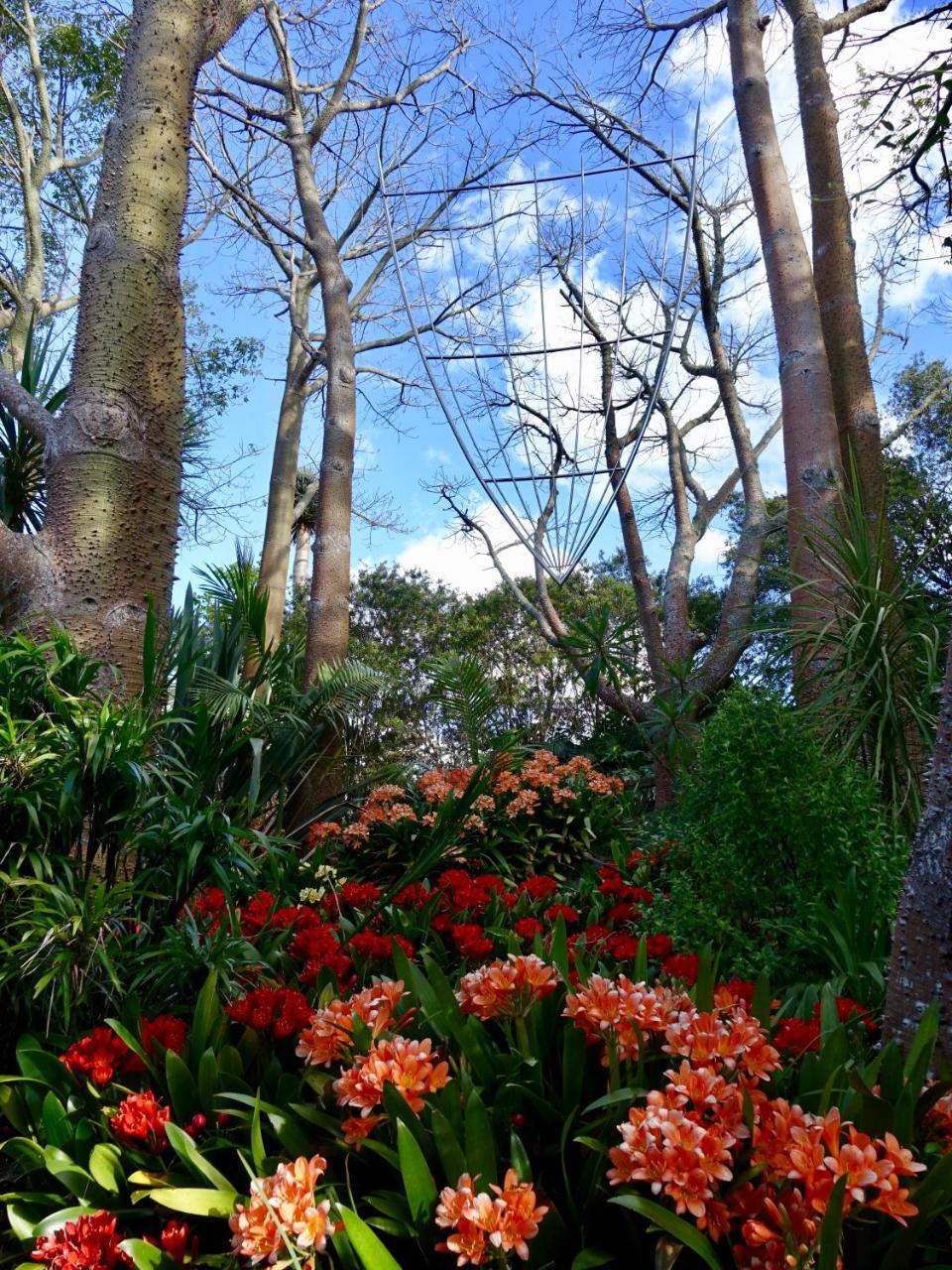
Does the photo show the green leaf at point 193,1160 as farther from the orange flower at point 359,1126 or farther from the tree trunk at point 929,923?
the tree trunk at point 929,923

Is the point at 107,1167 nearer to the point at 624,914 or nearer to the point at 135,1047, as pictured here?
the point at 135,1047

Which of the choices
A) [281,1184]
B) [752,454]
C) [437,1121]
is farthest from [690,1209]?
[752,454]

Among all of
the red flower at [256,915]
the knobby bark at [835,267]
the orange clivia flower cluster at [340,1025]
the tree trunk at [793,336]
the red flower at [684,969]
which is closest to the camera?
the orange clivia flower cluster at [340,1025]

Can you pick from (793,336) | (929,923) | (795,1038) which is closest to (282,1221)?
(795,1038)

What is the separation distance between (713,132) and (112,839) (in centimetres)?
630

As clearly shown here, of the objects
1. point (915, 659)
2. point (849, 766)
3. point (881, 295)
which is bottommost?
point (849, 766)

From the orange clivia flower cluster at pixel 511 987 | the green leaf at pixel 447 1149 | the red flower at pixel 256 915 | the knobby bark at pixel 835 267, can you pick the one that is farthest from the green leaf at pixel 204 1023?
the knobby bark at pixel 835 267

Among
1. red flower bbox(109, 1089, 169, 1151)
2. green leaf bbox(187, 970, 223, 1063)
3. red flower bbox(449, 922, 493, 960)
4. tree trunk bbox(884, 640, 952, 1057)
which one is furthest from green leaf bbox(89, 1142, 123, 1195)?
tree trunk bbox(884, 640, 952, 1057)

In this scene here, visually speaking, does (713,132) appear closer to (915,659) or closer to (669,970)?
(915,659)

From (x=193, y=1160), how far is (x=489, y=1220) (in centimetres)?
53

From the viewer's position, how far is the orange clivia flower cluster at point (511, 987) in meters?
1.56

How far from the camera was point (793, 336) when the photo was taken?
459 centimetres

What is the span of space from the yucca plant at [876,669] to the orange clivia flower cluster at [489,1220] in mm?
2321

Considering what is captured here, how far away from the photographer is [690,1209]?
1097 millimetres
